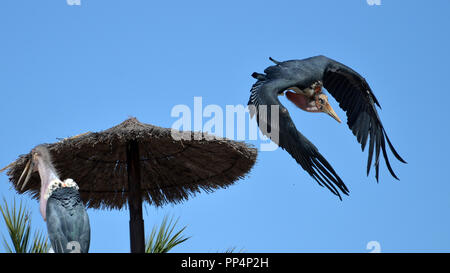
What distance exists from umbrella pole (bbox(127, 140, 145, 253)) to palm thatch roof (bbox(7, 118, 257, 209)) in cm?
15

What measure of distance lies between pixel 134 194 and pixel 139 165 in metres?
0.34

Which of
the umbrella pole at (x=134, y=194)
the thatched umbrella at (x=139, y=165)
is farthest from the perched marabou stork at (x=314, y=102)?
the umbrella pole at (x=134, y=194)

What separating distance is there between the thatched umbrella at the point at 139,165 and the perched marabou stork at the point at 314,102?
5.26ft

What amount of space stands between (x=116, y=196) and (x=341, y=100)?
3.66m

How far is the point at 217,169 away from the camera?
928cm

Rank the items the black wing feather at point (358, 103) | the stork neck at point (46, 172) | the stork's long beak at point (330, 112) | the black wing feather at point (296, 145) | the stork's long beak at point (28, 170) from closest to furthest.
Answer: the black wing feather at point (296, 145)
the stork neck at point (46, 172)
the stork's long beak at point (330, 112)
the black wing feather at point (358, 103)
the stork's long beak at point (28, 170)

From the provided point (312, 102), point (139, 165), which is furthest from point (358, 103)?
point (139, 165)

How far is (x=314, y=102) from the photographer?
6805mm

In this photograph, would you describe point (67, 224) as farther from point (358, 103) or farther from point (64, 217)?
point (358, 103)

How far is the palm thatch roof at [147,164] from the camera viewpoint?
8070 millimetres

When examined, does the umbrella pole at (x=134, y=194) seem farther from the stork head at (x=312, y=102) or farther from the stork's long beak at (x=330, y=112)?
the stork's long beak at (x=330, y=112)

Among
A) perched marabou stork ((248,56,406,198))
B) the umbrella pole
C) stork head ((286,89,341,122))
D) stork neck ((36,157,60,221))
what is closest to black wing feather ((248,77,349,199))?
perched marabou stork ((248,56,406,198))

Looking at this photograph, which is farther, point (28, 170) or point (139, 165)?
point (139, 165)
